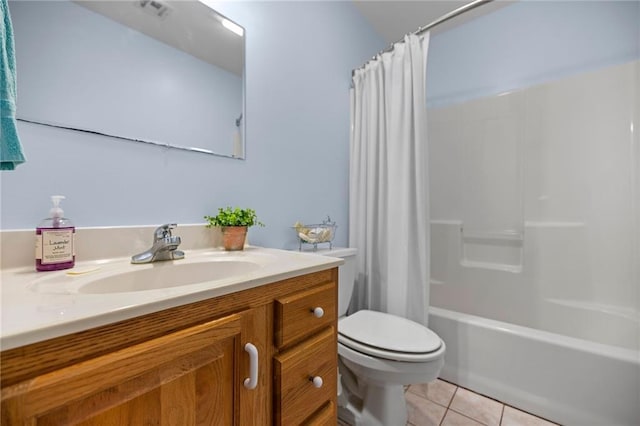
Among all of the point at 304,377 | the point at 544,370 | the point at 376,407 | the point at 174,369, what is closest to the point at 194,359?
the point at 174,369

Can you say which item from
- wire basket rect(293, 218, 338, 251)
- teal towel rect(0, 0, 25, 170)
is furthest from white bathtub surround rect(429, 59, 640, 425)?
teal towel rect(0, 0, 25, 170)

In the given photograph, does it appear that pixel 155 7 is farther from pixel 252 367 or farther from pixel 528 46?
pixel 528 46

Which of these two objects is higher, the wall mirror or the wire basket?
the wall mirror

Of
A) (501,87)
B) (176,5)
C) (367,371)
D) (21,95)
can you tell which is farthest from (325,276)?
(501,87)

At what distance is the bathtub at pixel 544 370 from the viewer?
1091mm

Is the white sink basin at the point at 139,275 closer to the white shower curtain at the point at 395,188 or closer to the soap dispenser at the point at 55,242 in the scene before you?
the soap dispenser at the point at 55,242

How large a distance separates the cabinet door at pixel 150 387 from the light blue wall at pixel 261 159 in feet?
1.84

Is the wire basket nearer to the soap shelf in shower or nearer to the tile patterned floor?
the tile patterned floor

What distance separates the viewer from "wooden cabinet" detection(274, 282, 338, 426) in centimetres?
62

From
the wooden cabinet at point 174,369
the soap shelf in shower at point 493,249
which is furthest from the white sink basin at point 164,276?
the soap shelf in shower at point 493,249

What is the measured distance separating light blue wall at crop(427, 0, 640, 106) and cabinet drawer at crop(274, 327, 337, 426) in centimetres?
207

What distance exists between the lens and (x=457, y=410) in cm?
128

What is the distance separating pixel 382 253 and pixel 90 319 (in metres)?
1.31

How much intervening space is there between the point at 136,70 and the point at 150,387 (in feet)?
3.03
